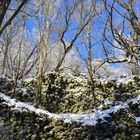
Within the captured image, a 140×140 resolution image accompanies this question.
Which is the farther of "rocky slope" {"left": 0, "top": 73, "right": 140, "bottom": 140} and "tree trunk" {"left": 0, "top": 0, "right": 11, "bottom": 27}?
"rocky slope" {"left": 0, "top": 73, "right": 140, "bottom": 140}

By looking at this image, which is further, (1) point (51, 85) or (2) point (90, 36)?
(2) point (90, 36)

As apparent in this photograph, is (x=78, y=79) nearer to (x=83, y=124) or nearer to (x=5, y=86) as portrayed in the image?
(x=5, y=86)

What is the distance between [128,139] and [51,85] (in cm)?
639

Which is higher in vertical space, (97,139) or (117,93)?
(117,93)

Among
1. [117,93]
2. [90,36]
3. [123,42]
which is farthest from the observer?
[90,36]

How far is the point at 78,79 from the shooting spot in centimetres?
1755

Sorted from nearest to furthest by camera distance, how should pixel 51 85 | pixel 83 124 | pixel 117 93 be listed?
pixel 83 124 < pixel 117 93 < pixel 51 85

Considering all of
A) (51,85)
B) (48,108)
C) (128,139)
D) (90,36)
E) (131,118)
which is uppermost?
(90,36)

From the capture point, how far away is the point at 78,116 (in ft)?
46.1

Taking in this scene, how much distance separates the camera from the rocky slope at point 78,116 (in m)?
12.3

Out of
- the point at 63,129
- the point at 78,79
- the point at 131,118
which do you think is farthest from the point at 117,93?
the point at 63,129

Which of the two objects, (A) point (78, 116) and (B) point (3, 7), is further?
(A) point (78, 116)

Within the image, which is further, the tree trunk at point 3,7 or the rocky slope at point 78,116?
the rocky slope at point 78,116

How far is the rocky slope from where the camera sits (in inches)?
484
